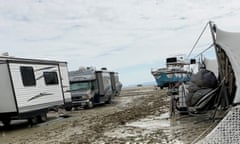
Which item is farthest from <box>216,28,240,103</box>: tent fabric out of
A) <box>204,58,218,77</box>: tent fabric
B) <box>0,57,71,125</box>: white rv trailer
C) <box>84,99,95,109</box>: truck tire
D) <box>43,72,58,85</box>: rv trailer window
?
<box>84,99,95,109</box>: truck tire

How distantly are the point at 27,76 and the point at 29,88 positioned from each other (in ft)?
1.62

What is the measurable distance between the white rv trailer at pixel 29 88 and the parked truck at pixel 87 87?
170 inches

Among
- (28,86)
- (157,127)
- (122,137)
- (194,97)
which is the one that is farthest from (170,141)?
(28,86)

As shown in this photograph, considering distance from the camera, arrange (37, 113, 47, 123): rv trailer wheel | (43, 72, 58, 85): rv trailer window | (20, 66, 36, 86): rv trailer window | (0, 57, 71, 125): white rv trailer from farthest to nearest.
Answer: (43, 72, 58, 85): rv trailer window, (37, 113, 47, 123): rv trailer wheel, (20, 66, 36, 86): rv trailer window, (0, 57, 71, 125): white rv trailer

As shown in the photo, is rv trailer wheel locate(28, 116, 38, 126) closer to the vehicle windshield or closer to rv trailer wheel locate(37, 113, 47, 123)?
rv trailer wheel locate(37, 113, 47, 123)

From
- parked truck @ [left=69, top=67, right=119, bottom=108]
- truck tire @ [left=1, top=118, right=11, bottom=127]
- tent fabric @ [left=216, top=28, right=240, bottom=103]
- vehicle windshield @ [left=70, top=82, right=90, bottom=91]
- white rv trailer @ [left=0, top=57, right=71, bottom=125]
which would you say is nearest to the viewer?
tent fabric @ [left=216, top=28, right=240, bottom=103]

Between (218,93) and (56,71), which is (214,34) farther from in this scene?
(56,71)

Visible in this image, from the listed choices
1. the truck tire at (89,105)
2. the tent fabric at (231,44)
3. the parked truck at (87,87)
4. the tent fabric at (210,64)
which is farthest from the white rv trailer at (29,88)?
the tent fabric at (231,44)

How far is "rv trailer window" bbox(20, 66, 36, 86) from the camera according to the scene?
1329 centimetres

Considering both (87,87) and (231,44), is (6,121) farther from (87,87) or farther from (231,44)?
(231,44)

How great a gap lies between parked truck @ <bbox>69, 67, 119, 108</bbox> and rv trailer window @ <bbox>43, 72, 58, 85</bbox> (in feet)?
17.0

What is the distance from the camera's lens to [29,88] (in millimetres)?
13562

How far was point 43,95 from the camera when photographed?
14641mm

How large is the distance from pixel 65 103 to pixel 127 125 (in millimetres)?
6314
